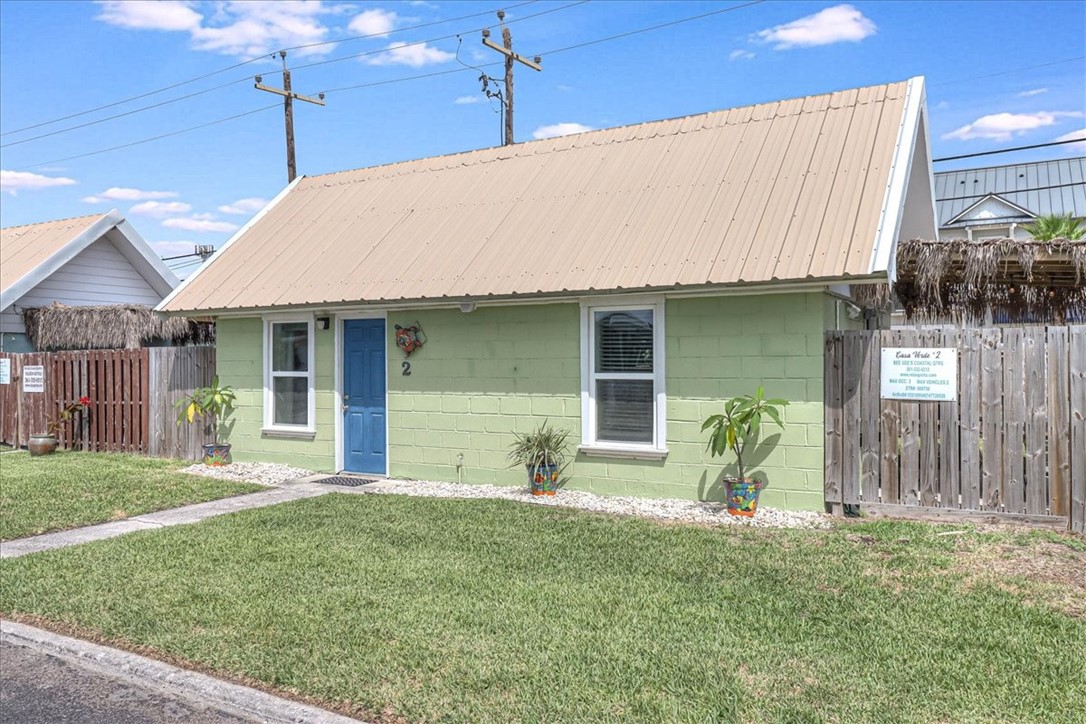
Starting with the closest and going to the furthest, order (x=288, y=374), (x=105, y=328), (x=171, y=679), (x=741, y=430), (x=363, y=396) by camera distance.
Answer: (x=171, y=679) → (x=741, y=430) → (x=363, y=396) → (x=288, y=374) → (x=105, y=328)

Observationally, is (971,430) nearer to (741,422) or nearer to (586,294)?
(741,422)

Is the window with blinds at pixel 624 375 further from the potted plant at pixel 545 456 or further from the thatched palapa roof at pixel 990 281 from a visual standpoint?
the thatched palapa roof at pixel 990 281

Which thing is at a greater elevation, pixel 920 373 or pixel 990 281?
pixel 990 281

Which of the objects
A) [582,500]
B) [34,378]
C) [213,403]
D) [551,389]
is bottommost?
[582,500]

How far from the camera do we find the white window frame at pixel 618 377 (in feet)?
32.1

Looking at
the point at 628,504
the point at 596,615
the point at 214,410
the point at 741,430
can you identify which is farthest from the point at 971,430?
the point at 214,410

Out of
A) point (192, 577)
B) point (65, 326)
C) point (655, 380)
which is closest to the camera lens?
point (192, 577)

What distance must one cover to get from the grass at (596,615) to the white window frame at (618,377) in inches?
57.9

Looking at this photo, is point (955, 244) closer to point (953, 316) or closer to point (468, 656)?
point (953, 316)

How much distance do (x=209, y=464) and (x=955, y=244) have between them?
1072cm

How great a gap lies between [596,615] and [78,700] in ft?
9.89

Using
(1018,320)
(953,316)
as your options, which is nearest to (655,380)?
(953,316)

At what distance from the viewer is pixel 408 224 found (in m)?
12.9

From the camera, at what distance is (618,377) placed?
1011 cm
